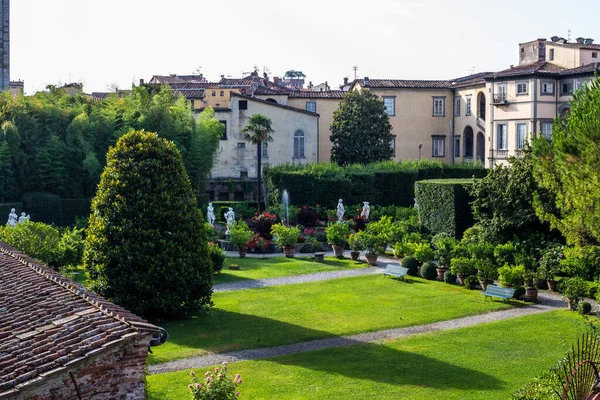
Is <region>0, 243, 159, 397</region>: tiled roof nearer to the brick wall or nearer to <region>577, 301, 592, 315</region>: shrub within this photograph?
the brick wall

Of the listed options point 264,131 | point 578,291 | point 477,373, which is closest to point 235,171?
point 264,131

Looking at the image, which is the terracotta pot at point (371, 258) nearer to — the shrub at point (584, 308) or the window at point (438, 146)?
the shrub at point (584, 308)

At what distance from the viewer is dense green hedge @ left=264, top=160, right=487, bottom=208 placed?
47.0m

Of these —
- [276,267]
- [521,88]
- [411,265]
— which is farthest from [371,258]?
[521,88]

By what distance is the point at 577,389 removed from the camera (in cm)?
1198

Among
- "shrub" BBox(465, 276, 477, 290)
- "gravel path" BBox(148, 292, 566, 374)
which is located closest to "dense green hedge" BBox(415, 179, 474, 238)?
"shrub" BBox(465, 276, 477, 290)

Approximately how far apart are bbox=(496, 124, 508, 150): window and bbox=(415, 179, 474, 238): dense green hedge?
2160cm

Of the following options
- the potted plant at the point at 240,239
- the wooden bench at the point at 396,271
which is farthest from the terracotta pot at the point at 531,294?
the potted plant at the point at 240,239

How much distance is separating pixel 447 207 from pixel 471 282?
808 cm

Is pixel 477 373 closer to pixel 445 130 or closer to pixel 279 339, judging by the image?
pixel 279 339

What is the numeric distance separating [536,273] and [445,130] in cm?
3872

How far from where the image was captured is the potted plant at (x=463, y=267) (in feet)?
90.3

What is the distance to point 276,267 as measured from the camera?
105 feet

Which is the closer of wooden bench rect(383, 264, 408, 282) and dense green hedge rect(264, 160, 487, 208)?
wooden bench rect(383, 264, 408, 282)
